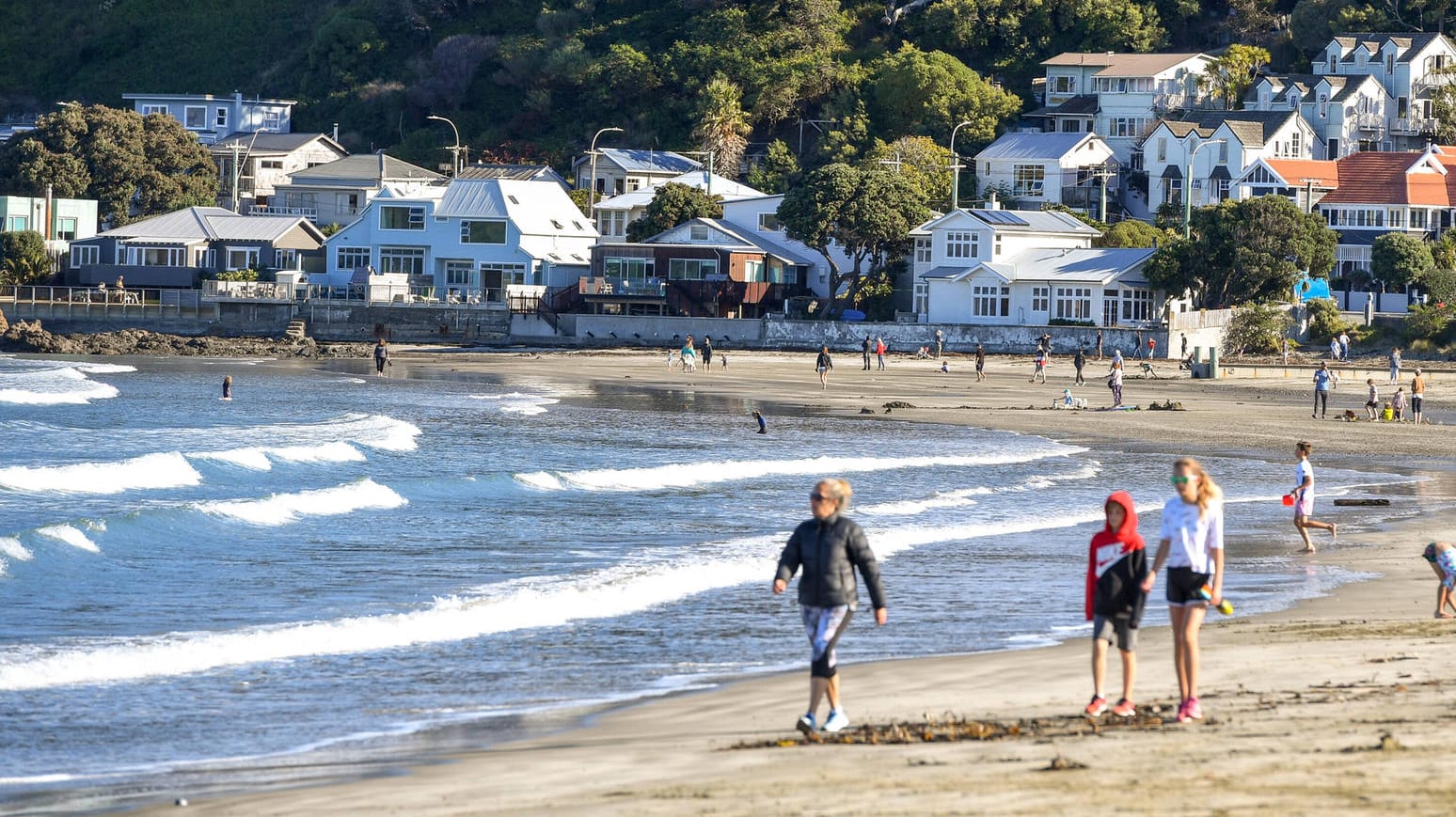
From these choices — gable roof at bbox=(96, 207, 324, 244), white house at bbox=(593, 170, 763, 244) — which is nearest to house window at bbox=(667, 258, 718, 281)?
white house at bbox=(593, 170, 763, 244)

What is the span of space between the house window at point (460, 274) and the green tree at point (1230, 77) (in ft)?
144

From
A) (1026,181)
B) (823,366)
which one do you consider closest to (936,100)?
(1026,181)

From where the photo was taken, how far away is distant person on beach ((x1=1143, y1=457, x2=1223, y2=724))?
11078 millimetres

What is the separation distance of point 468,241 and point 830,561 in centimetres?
7241

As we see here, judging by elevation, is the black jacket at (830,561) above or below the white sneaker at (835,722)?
above

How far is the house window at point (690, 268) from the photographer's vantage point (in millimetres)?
75438

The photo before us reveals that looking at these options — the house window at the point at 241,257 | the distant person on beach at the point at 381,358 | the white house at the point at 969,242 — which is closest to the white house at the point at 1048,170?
the white house at the point at 969,242

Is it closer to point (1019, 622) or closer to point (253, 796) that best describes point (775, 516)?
point (1019, 622)

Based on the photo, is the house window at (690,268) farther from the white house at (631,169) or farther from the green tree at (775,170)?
the green tree at (775,170)

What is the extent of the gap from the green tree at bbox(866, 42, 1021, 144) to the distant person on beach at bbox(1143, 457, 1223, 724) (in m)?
87.7

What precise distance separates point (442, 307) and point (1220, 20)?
2433 inches

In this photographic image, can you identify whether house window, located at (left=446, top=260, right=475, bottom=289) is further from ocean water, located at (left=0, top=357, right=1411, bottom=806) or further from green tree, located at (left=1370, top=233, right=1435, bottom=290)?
ocean water, located at (left=0, top=357, right=1411, bottom=806)

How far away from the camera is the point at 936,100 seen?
322 ft

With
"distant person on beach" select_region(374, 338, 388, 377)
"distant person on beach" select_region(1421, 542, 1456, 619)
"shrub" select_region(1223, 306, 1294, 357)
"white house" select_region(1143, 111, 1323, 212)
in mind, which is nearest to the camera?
"distant person on beach" select_region(1421, 542, 1456, 619)
